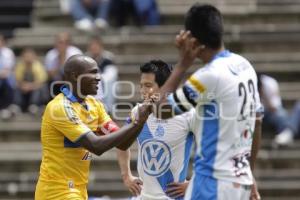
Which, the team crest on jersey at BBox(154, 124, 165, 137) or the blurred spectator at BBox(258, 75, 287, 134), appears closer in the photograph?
the team crest on jersey at BBox(154, 124, 165, 137)

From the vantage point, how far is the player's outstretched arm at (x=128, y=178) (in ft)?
28.2

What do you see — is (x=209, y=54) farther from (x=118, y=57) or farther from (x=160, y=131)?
(x=118, y=57)

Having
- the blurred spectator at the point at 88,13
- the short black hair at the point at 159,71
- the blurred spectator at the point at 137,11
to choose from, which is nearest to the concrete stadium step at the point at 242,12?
the blurred spectator at the point at 137,11

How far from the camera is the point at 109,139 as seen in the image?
741 centimetres

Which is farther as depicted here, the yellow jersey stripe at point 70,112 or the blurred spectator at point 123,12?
the blurred spectator at point 123,12

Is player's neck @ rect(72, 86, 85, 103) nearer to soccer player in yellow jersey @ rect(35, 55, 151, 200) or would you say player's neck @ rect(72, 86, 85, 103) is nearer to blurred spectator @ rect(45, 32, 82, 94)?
soccer player in yellow jersey @ rect(35, 55, 151, 200)

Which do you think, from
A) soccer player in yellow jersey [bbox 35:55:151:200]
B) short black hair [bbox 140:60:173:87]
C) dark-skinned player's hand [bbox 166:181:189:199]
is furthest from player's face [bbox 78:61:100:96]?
dark-skinned player's hand [bbox 166:181:189:199]

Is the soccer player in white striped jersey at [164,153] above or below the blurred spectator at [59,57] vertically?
below

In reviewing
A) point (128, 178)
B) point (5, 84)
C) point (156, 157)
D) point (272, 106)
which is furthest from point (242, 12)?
point (156, 157)

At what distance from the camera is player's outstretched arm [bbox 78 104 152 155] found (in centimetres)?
698

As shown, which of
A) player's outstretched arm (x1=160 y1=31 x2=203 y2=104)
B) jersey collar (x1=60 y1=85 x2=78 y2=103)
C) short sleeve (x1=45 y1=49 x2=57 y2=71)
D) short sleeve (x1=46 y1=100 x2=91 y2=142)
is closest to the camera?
player's outstretched arm (x1=160 y1=31 x2=203 y2=104)

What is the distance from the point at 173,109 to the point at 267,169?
7.85 m

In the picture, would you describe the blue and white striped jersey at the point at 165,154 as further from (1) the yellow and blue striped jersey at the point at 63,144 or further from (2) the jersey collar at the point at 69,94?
(2) the jersey collar at the point at 69,94

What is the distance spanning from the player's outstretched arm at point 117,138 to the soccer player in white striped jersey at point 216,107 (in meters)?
0.40
